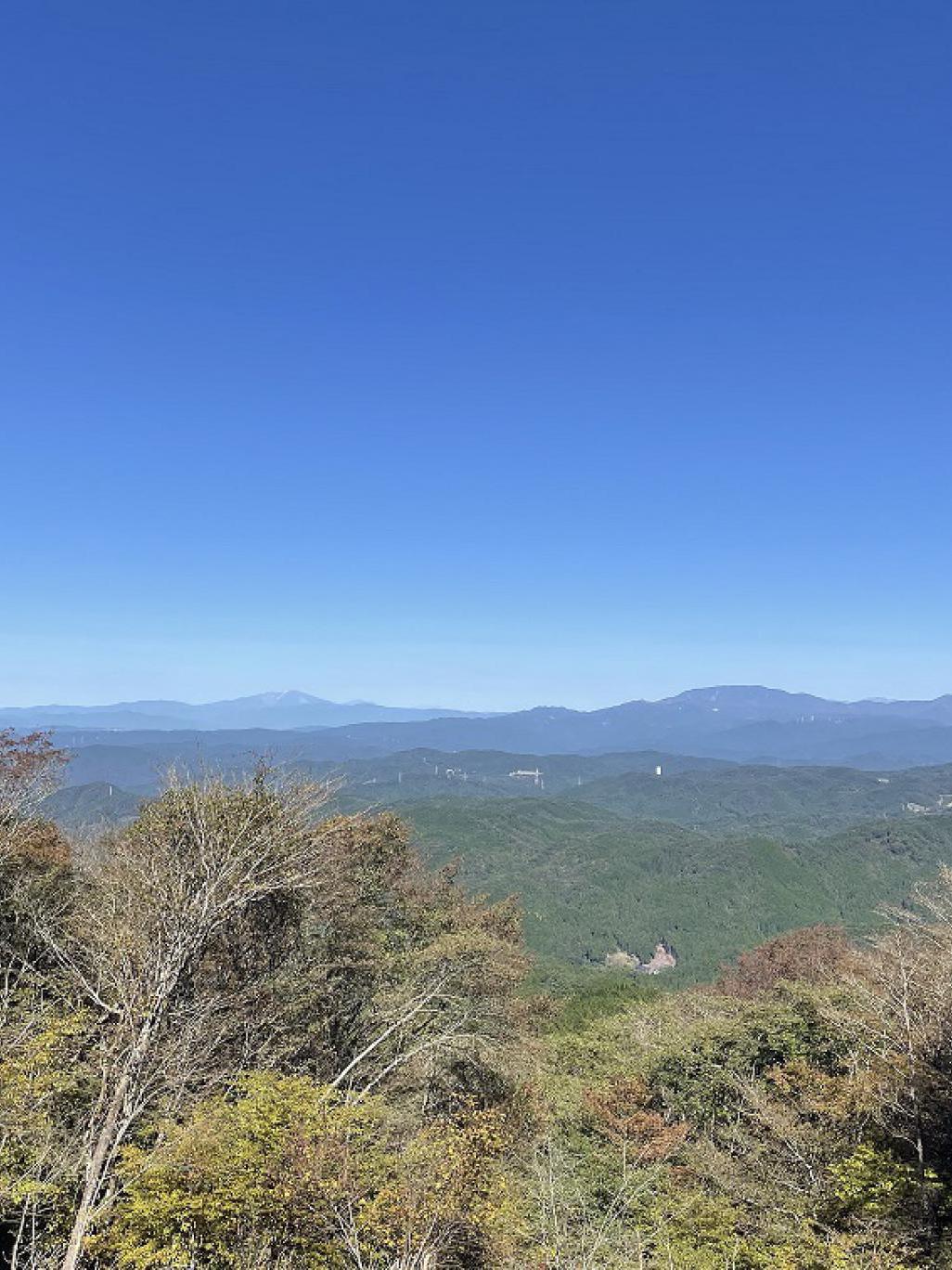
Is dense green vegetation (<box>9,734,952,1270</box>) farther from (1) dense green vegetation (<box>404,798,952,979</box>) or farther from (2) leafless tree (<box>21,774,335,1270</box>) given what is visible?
(1) dense green vegetation (<box>404,798,952,979</box>)

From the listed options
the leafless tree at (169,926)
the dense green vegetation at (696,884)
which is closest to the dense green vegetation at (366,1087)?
the leafless tree at (169,926)

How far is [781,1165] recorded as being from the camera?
16.2 meters

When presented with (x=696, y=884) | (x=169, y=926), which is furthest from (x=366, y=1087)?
(x=696, y=884)

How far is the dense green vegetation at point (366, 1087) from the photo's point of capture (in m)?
9.55

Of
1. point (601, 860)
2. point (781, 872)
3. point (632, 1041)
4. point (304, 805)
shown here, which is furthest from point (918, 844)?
point (304, 805)

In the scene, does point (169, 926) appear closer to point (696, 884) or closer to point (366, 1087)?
point (366, 1087)

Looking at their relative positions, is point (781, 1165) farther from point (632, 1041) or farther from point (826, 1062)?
point (632, 1041)

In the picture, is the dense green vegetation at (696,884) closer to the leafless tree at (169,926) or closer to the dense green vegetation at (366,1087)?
the dense green vegetation at (366,1087)

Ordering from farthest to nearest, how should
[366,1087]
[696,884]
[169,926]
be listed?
[696,884]
[366,1087]
[169,926]

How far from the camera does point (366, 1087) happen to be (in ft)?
51.9

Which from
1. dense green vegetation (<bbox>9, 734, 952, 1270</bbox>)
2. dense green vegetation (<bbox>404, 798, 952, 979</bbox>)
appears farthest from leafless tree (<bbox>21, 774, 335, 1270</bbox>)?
dense green vegetation (<bbox>404, 798, 952, 979</bbox>)

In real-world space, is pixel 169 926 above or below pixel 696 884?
above

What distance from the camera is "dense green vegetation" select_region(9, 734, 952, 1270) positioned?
9547mm

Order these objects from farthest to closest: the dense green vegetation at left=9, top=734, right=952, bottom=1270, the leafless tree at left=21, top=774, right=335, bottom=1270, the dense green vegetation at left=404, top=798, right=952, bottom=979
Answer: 1. the dense green vegetation at left=404, top=798, right=952, bottom=979
2. the leafless tree at left=21, top=774, right=335, bottom=1270
3. the dense green vegetation at left=9, top=734, right=952, bottom=1270
